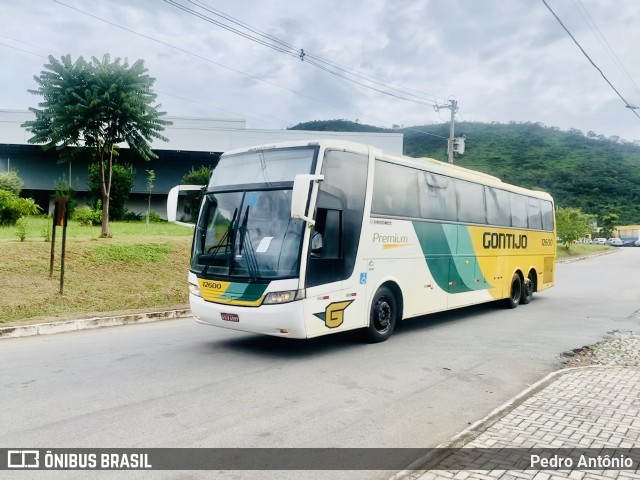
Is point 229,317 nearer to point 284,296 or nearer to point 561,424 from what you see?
point 284,296

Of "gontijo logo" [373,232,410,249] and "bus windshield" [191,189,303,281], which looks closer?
"bus windshield" [191,189,303,281]

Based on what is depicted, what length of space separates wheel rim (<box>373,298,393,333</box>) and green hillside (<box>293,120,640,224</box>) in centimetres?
9065

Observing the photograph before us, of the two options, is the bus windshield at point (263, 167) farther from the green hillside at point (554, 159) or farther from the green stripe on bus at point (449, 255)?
the green hillside at point (554, 159)

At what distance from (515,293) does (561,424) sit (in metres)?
10.1

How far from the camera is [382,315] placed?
9.17m

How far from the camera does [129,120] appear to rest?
16734 mm

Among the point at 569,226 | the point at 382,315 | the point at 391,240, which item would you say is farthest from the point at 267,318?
the point at 569,226

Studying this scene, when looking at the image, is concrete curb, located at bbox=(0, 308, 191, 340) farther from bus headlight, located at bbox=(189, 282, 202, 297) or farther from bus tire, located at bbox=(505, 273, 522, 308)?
bus tire, located at bbox=(505, 273, 522, 308)

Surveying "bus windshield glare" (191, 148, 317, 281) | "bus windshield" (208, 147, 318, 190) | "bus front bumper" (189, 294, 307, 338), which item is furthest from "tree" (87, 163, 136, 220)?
"bus front bumper" (189, 294, 307, 338)

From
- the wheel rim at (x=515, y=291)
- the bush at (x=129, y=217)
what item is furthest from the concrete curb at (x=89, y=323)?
the bush at (x=129, y=217)

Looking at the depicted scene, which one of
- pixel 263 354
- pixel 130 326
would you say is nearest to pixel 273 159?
pixel 263 354

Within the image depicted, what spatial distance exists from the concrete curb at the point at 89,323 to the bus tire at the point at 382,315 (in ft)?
17.5

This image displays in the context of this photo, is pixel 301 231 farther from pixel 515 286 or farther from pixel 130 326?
pixel 515 286

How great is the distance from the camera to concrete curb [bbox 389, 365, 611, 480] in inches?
158
